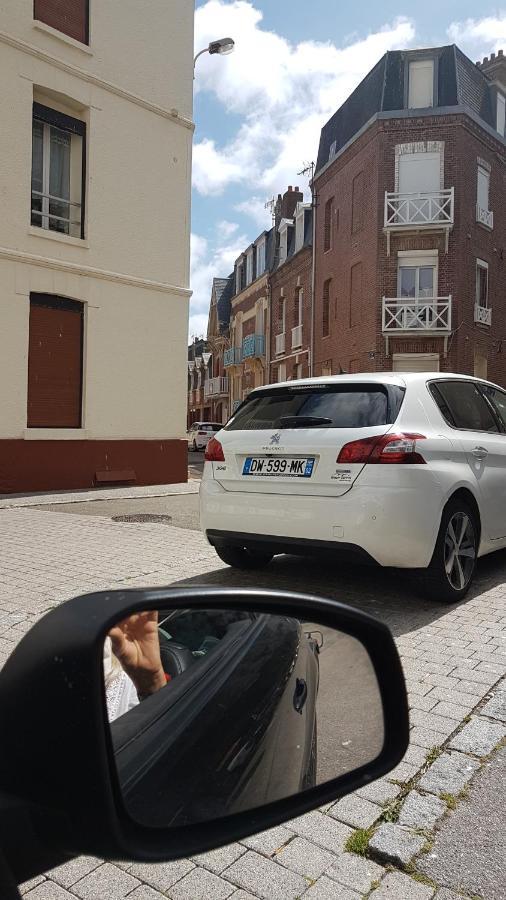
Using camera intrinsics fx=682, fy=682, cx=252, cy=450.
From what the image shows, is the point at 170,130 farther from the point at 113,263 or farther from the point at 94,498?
the point at 94,498

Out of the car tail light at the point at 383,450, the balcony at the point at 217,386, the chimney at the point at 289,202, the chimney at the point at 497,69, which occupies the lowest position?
the car tail light at the point at 383,450

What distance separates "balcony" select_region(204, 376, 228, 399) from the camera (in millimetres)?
44938

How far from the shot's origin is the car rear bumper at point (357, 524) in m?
4.25

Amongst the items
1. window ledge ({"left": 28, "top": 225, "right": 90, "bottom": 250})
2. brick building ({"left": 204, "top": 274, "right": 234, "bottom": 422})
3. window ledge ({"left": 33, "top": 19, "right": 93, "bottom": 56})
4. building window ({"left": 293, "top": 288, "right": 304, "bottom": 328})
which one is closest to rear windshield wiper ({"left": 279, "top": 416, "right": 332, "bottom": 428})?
window ledge ({"left": 28, "top": 225, "right": 90, "bottom": 250})

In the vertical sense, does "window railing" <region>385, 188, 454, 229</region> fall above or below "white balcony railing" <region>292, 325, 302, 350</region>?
above

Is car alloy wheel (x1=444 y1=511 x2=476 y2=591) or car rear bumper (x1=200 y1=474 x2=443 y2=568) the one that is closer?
car rear bumper (x1=200 y1=474 x2=443 y2=568)

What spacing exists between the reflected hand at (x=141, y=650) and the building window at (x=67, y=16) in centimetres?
1404

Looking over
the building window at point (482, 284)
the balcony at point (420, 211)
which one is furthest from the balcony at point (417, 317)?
the building window at point (482, 284)

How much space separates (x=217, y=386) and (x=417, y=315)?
79.5 ft

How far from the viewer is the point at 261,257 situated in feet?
119

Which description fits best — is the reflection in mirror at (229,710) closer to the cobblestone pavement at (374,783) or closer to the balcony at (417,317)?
the cobblestone pavement at (374,783)

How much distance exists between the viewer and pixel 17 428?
38.8 feet

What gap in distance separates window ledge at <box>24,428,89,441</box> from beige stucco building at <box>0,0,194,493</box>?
25mm

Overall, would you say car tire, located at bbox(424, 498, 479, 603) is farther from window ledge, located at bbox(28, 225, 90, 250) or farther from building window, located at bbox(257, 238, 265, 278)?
Answer: building window, located at bbox(257, 238, 265, 278)
